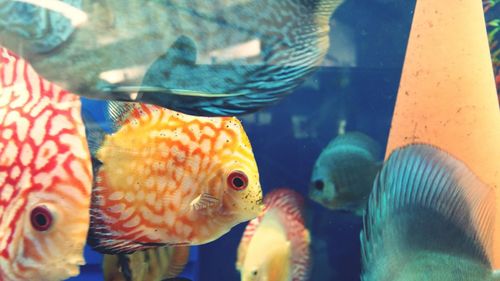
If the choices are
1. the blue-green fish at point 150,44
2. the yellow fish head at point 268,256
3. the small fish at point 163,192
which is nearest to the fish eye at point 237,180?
the small fish at point 163,192

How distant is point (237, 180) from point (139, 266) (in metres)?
0.20

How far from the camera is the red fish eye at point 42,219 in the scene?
49cm

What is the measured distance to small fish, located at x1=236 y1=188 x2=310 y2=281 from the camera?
831mm

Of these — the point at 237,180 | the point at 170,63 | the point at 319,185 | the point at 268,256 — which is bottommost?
the point at 268,256

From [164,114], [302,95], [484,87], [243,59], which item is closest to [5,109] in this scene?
[164,114]

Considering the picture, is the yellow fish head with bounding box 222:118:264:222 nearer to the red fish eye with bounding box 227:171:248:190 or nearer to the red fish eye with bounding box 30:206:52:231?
the red fish eye with bounding box 227:171:248:190

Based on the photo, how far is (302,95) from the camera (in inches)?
30.5

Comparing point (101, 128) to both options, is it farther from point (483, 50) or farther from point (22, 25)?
point (483, 50)

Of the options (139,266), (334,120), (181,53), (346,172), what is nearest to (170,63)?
(181,53)

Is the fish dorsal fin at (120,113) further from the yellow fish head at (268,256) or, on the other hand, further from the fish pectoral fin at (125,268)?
the yellow fish head at (268,256)

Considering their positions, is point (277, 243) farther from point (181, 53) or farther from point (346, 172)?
point (181, 53)

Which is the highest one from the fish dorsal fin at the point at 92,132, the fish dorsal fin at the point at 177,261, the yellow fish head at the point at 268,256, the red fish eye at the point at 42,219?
the fish dorsal fin at the point at 92,132

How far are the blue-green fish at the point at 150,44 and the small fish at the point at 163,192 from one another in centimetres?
11

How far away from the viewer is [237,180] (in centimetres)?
54
